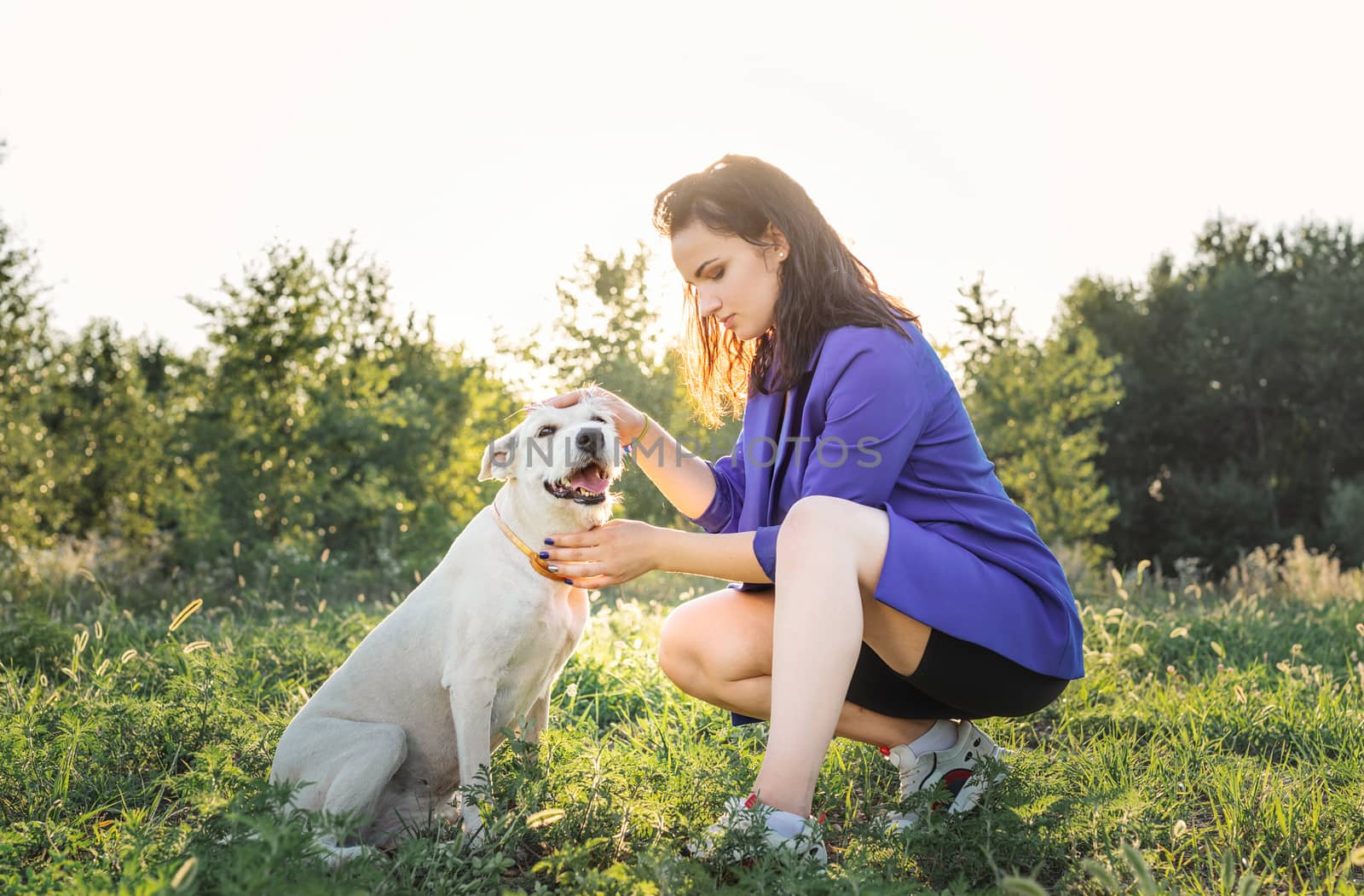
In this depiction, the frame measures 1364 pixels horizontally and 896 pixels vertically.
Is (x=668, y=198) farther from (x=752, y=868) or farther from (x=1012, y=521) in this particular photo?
(x=752, y=868)

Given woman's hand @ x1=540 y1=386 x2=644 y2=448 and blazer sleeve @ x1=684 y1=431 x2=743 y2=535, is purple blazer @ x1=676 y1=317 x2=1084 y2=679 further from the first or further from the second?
woman's hand @ x1=540 y1=386 x2=644 y2=448

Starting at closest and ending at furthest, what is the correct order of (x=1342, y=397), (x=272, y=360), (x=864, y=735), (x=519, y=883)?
(x=519, y=883) < (x=864, y=735) < (x=272, y=360) < (x=1342, y=397)

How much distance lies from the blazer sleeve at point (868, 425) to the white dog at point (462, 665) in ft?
2.53

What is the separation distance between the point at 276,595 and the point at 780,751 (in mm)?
7485

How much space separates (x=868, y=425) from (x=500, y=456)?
1.33 meters

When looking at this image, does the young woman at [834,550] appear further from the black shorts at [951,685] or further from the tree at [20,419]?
the tree at [20,419]

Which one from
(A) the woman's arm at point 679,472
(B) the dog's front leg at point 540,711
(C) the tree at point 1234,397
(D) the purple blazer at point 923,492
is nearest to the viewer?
(D) the purple blazer at point 923,492

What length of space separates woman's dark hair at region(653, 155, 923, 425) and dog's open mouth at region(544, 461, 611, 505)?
2.06ft

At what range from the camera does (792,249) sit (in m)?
3.06

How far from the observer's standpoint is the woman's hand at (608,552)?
277 centimetres

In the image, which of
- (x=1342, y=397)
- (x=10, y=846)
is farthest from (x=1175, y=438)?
(x=10, y=846)

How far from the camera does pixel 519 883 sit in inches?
92.1

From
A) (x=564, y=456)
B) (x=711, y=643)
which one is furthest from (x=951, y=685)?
(x=564, y=456)

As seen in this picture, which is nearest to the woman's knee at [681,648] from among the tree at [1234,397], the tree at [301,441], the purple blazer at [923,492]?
the purple blazer at [923,492]
